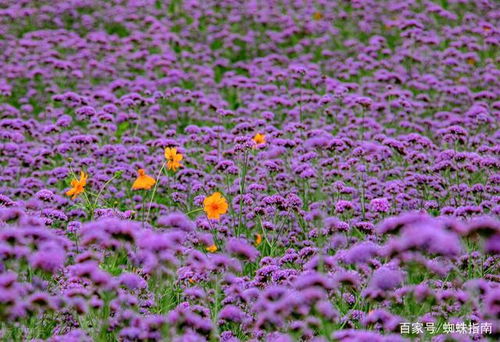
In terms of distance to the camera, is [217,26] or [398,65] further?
[217,26]

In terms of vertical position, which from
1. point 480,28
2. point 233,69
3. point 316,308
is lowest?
point 233,69

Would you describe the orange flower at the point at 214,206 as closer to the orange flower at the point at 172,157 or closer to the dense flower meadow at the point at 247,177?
the dense flower meadow at the point at 247,177

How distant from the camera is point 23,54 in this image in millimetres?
11555

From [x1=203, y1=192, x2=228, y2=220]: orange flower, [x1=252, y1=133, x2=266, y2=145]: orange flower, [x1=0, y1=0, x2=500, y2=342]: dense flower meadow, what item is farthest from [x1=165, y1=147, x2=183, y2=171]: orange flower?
[x1=252, y1=133, x2=266, y2=145]: orange flower

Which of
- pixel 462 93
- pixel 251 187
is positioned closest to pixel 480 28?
pixel 462 93

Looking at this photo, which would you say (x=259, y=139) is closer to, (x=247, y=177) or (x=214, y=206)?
(x=247, y=177)

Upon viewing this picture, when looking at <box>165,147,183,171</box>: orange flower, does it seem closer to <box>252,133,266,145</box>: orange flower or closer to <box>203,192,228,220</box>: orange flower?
<box>203,192,228,220</box>: orange flower

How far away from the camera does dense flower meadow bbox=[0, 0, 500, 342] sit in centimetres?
359

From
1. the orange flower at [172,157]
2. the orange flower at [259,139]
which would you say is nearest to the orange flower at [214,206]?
the orange flower at [172,157]

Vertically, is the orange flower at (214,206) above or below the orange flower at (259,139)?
above

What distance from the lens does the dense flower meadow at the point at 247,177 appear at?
11.8ft

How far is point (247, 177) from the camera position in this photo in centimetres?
700

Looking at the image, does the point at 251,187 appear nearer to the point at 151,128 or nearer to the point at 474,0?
the point at 151,128

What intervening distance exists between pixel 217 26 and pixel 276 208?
806 cm
